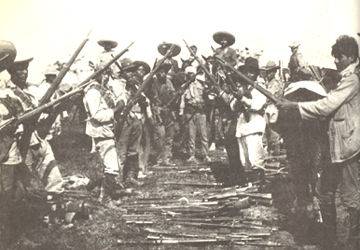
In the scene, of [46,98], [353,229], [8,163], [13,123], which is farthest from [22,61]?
[353,229]

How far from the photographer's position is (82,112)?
5578mm

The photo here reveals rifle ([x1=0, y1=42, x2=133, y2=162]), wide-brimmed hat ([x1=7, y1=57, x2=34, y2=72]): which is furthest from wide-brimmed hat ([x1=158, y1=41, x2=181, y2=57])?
wide-brimmed hat ([x1=7, y1=57, x2=34, y2=72])

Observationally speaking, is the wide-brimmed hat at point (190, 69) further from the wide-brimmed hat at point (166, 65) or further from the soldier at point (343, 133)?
the soldier at point (343, 133)

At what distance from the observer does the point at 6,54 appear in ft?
14.8

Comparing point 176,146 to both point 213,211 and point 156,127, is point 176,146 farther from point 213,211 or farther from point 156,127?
point 213,211

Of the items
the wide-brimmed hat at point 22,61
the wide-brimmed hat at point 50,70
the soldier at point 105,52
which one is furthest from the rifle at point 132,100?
the wide-brimmed hat at point 22,61

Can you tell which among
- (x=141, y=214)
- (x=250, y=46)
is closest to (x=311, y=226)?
(x=141, y=214)

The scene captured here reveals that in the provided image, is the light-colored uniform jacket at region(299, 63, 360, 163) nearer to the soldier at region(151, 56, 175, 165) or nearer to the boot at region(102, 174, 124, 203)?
the boot at region(102, 174, 124, 203)

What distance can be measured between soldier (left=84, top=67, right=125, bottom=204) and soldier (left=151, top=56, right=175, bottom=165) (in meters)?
1.20

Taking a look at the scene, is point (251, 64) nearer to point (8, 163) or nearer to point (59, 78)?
point (59, 78)

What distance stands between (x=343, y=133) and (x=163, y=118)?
11.8ft

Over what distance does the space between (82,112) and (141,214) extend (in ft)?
5.83

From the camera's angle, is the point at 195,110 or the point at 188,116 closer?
the point at 195,110

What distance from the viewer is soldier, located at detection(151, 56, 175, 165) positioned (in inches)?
256
